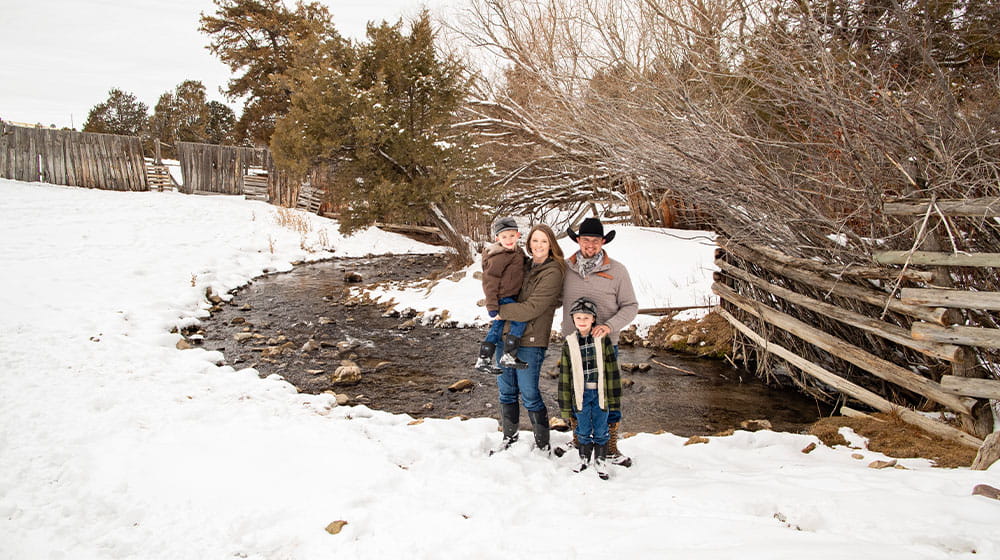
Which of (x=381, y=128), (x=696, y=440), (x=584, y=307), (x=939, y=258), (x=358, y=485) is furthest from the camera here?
(x=381, y=128)

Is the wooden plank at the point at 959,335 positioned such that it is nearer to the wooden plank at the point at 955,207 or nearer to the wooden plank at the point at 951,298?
the wooden plank at the point at 951,298

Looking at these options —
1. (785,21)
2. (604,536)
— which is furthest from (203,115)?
(604,536)

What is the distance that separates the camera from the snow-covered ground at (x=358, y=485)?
2.92 meters

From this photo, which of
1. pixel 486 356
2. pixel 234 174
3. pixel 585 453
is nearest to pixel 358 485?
pixel 486 356

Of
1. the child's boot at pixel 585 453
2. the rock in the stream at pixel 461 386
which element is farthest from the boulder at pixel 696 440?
the rock in the stream at pixel 461 386

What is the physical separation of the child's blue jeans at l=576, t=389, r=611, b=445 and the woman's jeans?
0.38 metres

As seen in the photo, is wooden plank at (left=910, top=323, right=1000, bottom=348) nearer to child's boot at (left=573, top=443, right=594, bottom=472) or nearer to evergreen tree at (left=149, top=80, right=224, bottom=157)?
child's boot at (left=573, top=443, right=594, bottom=472)

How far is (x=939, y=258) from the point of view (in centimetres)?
435

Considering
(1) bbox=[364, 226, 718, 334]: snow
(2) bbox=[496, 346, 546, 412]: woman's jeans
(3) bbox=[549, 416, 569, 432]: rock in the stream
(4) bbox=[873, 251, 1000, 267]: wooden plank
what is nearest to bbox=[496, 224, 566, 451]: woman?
(2) bbox=[496, 346, 546, 412]: woman's jeans

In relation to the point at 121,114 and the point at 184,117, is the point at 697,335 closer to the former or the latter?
the point at 184,117

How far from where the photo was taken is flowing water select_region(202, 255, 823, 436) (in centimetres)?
602

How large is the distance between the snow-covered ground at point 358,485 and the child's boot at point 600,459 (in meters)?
0.12

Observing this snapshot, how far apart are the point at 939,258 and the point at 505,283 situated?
139 inches

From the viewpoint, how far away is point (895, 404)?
5.16 m
